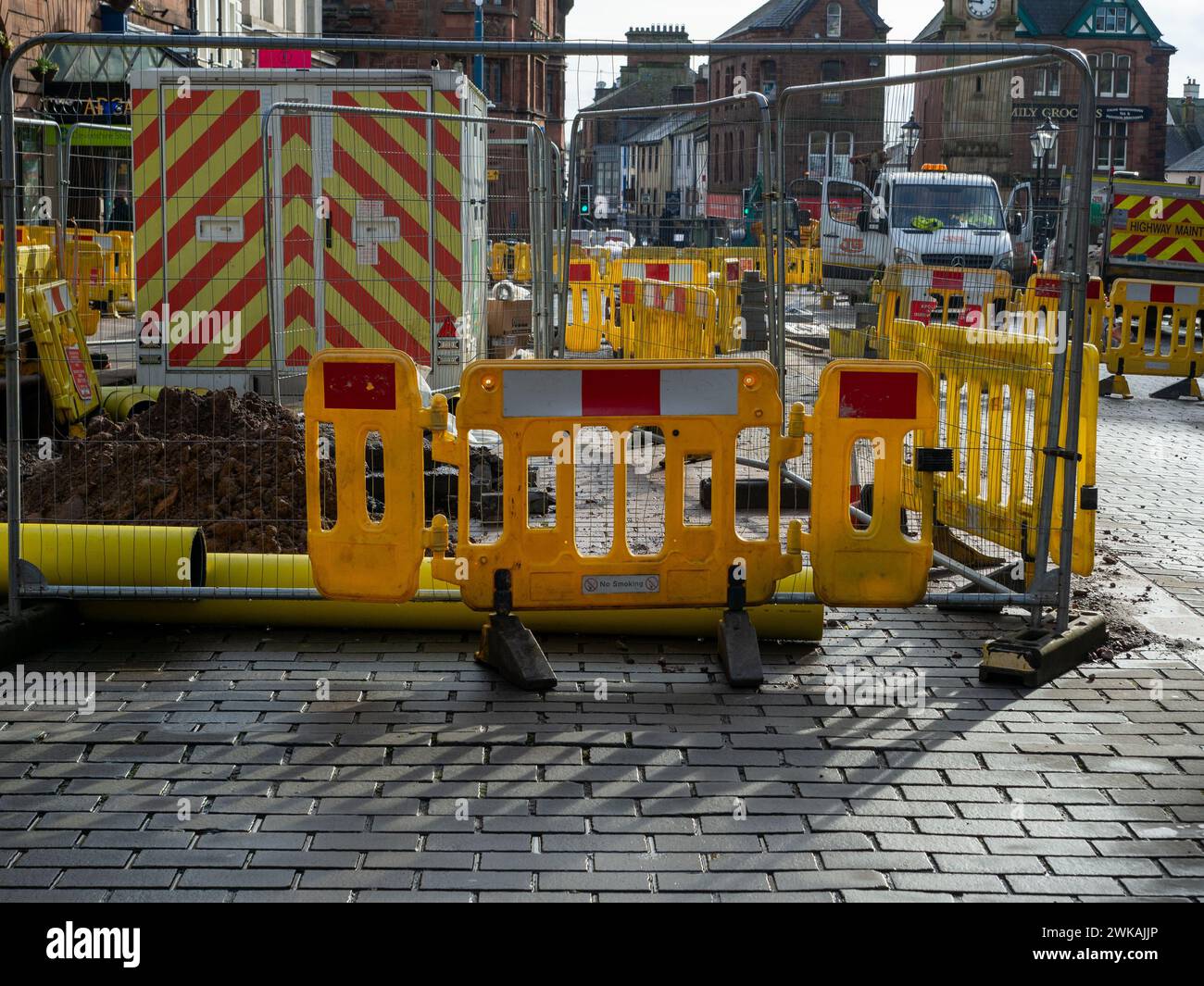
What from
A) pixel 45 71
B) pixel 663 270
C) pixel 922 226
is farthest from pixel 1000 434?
pixel 45 71

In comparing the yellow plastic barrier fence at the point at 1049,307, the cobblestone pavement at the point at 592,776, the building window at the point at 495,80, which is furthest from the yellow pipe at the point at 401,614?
the building window at the point at 495,80

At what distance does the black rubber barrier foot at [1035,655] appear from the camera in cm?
619

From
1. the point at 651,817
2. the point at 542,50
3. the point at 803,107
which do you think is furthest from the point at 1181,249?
the point at 651,817

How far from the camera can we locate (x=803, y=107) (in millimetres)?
10211

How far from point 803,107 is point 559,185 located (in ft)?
5.80

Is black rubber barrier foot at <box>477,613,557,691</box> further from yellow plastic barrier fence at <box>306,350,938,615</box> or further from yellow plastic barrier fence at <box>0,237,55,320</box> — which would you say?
yellow plastic barrier fence at <box>0,237,55,320</box>

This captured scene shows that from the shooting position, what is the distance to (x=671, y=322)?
1352 centimetres

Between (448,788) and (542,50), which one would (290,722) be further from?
(542,50)

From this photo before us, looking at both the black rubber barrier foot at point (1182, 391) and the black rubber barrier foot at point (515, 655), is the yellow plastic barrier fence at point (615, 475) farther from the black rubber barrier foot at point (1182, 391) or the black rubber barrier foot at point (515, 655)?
the black rubber barrier foot at point (1182, 391)

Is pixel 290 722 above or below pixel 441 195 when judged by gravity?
below

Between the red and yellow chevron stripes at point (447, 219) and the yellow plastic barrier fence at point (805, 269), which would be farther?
the yellow plastic barrier fence at point (805, 269)

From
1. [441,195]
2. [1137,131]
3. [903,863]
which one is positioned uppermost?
[1137,131]

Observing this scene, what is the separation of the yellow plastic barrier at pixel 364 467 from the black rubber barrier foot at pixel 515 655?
0.39m

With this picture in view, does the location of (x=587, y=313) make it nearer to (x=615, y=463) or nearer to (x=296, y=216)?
(x=296, y=216)
